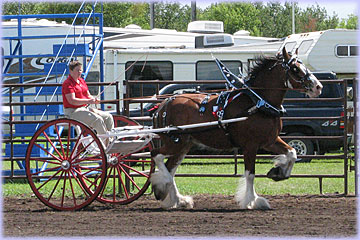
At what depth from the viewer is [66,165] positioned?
341 inches

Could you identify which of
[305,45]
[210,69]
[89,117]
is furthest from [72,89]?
[305,45]

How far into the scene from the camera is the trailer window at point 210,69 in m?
17.7

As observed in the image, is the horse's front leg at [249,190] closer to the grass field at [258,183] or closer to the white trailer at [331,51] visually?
the grass field at [258,183]

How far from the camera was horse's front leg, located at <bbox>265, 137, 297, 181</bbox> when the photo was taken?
339 inches

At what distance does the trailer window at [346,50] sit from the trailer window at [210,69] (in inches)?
104

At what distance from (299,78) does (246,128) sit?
0.92 m

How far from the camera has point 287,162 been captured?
28.2ft

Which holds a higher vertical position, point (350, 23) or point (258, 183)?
point (350, 23)

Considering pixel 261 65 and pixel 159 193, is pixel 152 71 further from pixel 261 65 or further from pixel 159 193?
pixel 159 193

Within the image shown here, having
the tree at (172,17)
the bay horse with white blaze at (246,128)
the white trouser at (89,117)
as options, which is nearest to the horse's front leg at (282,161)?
the bay horse with white blaze at (246,128)

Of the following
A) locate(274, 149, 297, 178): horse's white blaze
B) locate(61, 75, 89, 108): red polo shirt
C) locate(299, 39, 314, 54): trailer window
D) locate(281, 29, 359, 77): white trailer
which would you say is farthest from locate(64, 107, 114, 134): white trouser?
locate(299, 39, 314, 54): trailer window

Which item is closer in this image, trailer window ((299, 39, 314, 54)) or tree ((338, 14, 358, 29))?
trailer window ((299, 39, 314, 54))

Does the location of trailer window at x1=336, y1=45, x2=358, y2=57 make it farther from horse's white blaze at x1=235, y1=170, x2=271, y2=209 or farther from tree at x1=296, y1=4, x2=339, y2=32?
tree at x1=296, y1=4, x2=339, y2=32

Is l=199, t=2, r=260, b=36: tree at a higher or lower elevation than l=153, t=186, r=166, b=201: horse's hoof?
higher
